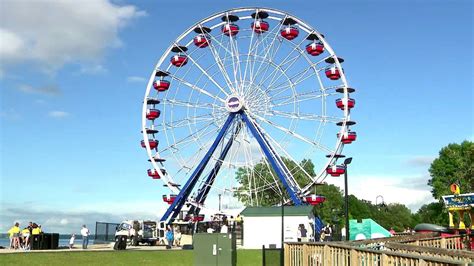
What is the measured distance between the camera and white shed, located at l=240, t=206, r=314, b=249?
143 ft

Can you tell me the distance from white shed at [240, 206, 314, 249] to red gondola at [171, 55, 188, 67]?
1396cm

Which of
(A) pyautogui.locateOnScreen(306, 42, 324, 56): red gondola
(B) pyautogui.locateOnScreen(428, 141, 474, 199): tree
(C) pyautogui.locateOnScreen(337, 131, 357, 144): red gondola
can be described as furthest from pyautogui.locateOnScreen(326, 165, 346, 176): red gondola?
(B) pyautogui.locateOnScreen(428, 141, 474, 199): tree

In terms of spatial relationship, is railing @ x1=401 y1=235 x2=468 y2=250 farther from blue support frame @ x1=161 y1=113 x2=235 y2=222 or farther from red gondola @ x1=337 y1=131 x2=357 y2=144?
blue support frame @ x1=161 y1=113 x2=235 y2=222

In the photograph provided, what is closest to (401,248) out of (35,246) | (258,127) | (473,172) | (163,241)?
(35,246)

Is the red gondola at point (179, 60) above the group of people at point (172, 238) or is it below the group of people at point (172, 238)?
above

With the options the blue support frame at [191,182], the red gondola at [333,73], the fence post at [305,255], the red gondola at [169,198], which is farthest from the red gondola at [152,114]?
the fence post at [305,255]

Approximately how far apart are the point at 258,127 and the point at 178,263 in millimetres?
24102

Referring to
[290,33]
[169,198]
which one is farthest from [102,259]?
[169,198]

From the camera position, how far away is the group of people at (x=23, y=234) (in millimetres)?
34344

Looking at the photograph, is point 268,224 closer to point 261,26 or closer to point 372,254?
point 261,26

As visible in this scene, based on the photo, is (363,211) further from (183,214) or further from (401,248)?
(401,248)

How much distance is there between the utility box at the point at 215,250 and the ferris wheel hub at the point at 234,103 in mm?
30715

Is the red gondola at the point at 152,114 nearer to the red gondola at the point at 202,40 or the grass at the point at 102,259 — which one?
the red gondola at the point at 202,40

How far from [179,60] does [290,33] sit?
9.43 meters
